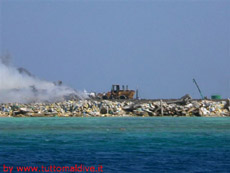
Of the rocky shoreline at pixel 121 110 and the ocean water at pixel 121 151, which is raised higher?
the rocky shoreline at pixel 121 110

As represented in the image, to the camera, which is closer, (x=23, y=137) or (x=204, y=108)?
(x=23, y=137)

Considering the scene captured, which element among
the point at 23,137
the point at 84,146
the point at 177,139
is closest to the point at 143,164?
the point at 84,146

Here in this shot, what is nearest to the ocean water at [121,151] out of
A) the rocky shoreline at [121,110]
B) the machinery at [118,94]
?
the rocky shoreline at [121,110]

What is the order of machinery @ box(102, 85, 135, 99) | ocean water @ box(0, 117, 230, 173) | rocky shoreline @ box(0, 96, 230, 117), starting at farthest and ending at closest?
machinery @ box(102, 85, 135, 99) → rocky shoreline @ box(0, 96, 230, 117) → ocean water @ box(0, 117, 230, 173)

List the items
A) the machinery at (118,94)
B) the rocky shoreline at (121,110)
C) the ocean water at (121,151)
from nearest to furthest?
the ocean water at (121,151)
the rocky shoreline at (121,110)
the machinery at (118,94)

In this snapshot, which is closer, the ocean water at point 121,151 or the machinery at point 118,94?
the ocean water at point 121,151

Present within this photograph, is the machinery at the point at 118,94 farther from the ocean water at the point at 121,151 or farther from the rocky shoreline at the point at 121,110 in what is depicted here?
the ocean water at the point at 121,151

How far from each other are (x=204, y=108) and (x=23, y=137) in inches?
1362

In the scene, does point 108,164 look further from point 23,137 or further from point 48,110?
point 48,110

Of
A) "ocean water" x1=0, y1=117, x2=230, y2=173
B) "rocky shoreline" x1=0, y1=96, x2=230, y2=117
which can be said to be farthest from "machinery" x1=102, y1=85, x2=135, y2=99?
"ocean water" x1=0, y1=117, x2=230, y2=173

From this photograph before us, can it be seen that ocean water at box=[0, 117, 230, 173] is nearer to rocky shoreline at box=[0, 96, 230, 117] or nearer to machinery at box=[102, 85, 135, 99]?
rocky shoreline at box=[0, 96, 230, 117]

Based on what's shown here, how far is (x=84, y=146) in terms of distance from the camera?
2745 centimetres

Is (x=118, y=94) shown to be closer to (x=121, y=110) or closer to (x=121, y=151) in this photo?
(x=121, y=110)

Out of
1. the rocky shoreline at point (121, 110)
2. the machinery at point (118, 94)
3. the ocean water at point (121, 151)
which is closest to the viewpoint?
the ocean water at point (121, 151)
